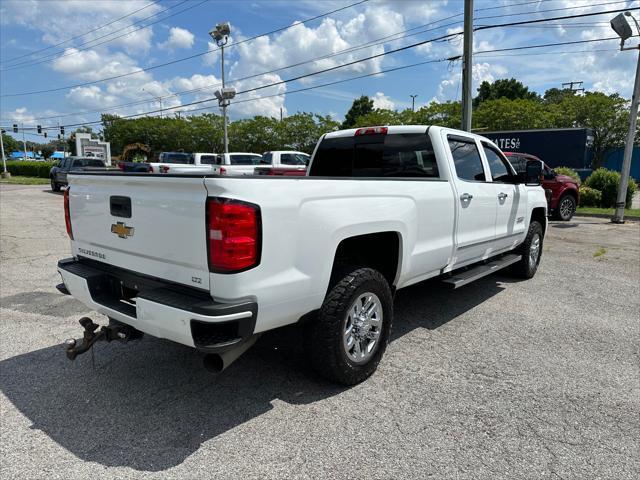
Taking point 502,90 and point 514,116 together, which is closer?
point 514,116

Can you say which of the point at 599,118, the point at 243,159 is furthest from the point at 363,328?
the point at 599,118

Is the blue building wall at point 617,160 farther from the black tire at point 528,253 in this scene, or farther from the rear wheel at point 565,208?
the black tire at point 528,253

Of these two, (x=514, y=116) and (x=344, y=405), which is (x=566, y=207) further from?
(x=514, y=116)

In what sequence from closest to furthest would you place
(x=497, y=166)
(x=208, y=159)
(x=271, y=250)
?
1. (x=271, y=250)
2. (x=497, y=166)
3. (x=208, y=159)

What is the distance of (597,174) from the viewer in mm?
16906

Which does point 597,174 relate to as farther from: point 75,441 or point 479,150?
point 75,441

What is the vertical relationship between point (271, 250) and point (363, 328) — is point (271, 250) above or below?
above

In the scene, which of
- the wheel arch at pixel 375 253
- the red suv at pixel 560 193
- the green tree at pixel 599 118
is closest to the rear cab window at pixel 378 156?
the wheel arch at pixel 375 253

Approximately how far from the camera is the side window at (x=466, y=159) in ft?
15.6

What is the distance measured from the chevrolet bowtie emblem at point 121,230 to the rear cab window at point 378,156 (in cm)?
260

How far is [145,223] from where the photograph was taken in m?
2.91

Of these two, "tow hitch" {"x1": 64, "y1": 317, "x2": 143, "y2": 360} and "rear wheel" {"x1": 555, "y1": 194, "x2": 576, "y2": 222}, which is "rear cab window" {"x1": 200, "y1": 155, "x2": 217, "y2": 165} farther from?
"tow hitch" {"x1": 64, "y1": 317, "x2": 143, "y2": 360}

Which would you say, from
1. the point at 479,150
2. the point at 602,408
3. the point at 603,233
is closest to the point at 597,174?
the point at 603,233

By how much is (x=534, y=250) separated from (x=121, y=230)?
5.97 m
